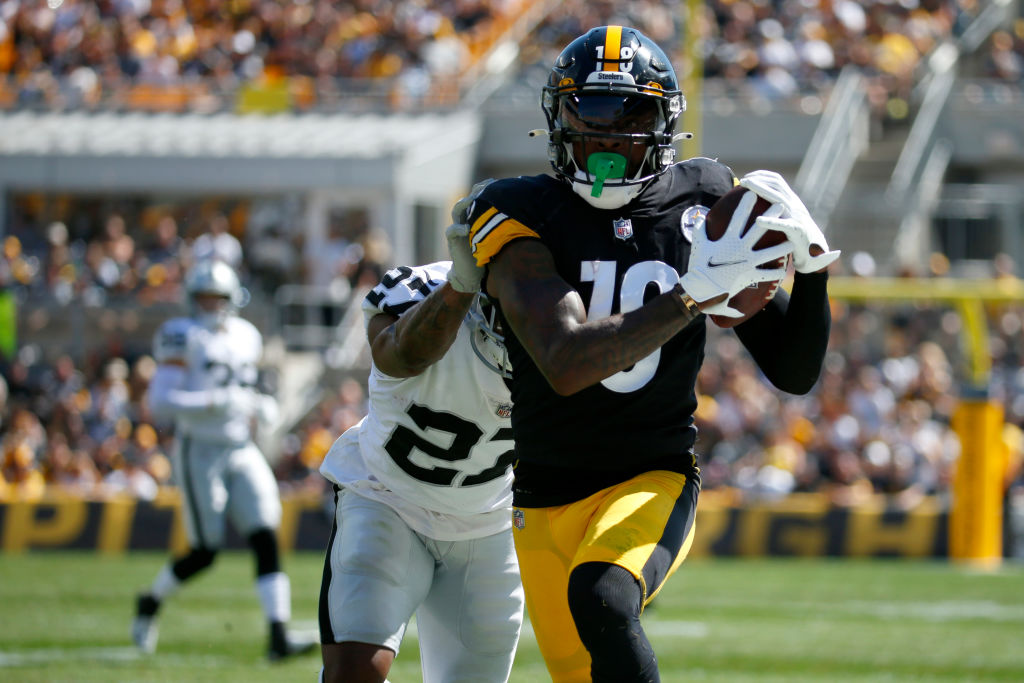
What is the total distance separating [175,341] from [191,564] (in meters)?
1.17

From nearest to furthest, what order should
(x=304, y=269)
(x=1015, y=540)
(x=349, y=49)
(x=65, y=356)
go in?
(x=1015, y=540) → (x=65, y=356) → (x=304, y=269) → (x=349, y=49)

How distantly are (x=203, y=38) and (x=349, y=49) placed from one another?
220 centimetres

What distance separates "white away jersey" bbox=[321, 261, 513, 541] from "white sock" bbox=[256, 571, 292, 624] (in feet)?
9.59

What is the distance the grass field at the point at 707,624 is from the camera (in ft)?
20.8

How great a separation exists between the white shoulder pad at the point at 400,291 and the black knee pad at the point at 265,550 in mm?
3223

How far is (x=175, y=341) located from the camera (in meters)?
7.22

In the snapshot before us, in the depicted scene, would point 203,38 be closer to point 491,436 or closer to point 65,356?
point 65,356

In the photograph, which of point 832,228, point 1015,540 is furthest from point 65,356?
point 1015,540

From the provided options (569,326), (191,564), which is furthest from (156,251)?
(569,326)

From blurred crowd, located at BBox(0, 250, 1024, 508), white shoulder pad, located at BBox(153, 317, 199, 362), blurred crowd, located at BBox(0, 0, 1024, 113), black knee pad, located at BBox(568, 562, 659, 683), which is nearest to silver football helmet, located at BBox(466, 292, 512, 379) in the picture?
black knee pad, located at BBox(568, 562, 659, 683)

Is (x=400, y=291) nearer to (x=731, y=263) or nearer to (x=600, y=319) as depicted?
(x=600, y=319)

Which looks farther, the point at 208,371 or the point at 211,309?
the point at 211,309

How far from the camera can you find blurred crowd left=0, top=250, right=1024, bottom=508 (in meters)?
11.9

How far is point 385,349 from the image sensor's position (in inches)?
136
